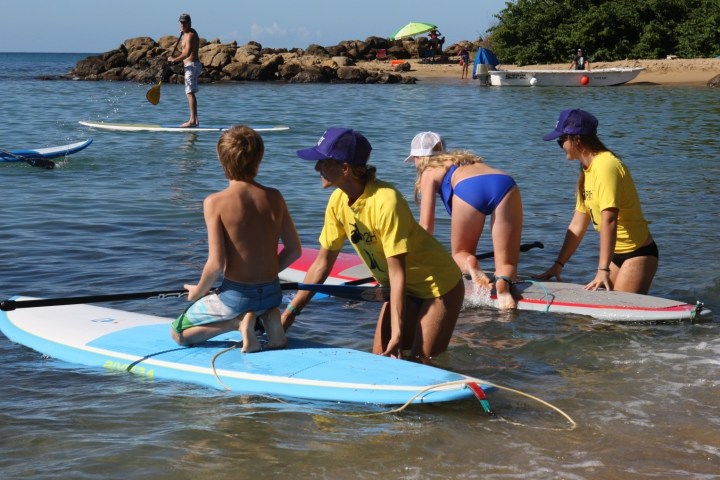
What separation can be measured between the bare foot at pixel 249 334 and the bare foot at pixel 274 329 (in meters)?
0.07

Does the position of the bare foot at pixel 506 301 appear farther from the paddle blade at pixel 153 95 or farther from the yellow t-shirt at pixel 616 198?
the paddle blade at pixel 153 95

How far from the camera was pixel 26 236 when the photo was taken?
9.36m

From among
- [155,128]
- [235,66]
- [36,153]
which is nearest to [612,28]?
[235,66]

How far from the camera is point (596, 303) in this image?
6.37m

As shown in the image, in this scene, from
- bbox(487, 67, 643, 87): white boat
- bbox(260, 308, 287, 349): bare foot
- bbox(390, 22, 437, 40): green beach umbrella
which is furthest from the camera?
bbox(390, 22, 437, 40): green beach umbrella

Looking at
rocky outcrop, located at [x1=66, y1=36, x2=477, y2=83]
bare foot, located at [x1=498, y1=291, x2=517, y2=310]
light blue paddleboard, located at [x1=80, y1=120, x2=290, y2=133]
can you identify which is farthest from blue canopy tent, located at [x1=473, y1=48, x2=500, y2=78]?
bare foot, located at [x1=498, y1=291, x2=517, y2=310]

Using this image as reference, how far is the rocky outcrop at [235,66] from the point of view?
44.6 metres

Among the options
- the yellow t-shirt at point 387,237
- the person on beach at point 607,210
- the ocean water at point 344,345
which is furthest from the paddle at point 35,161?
the yellow t-shirt at point 387,237

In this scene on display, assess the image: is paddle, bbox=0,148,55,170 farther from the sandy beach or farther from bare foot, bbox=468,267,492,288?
the sandy beach

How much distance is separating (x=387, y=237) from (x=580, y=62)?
35.8 metres

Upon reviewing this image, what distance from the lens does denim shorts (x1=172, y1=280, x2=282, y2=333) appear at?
4641mm

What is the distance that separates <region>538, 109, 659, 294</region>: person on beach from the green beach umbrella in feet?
153

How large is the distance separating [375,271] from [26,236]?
18.2 ft

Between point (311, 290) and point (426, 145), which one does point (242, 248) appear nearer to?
point (311, 290)
